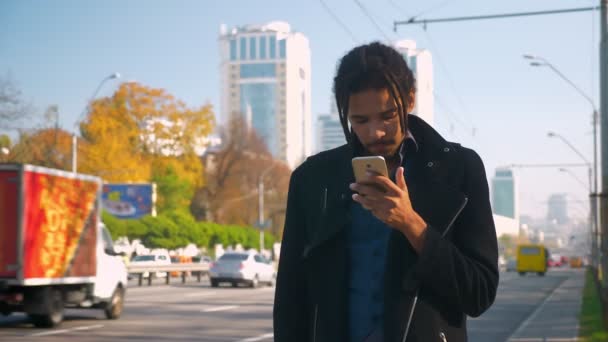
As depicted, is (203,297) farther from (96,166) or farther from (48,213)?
(96,166)

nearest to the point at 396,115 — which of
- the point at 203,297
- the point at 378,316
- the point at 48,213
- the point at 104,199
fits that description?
the point at 378,316

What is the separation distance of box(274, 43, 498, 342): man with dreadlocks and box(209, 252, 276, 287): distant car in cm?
3598

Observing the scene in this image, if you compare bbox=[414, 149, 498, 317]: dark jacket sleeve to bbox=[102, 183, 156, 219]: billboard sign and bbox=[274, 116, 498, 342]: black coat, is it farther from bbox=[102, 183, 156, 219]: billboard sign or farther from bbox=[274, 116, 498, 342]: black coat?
bbox=[102, 183, 156, 219]: billboard sign

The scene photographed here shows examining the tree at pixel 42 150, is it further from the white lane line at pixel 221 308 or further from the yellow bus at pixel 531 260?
the yellow bus at pixel 531 260

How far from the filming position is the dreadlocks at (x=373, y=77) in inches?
120

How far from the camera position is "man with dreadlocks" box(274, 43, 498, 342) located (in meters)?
2.94

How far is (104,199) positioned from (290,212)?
63.9 m

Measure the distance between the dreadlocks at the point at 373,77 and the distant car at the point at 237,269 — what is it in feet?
118

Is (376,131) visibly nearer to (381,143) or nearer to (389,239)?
(381,143)

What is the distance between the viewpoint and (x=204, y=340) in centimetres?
1636

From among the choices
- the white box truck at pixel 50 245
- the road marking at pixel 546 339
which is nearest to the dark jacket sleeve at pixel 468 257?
the road marking at pixel 546 339

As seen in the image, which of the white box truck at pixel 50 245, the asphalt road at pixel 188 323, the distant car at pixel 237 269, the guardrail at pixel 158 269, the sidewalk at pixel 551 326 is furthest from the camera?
the guardrail at pixel 158 269

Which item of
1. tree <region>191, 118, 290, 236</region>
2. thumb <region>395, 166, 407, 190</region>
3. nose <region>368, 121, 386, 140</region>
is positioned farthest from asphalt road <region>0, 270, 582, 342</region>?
tree <region>191, 118, 290, 236</region>

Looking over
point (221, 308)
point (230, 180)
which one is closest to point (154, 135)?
point (230, 180)
